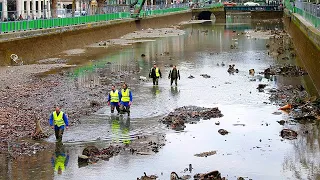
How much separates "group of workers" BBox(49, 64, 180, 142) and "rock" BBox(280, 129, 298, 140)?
6.28 meters

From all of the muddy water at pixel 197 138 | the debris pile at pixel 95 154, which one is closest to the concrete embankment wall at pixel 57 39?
the muddy water at pixel 197 138

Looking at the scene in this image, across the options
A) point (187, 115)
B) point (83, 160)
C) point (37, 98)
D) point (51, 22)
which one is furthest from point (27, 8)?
point (83, 160)

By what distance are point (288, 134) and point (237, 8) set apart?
117 metres

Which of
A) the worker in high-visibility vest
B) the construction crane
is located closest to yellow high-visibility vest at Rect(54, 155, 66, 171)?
Result: the worker in high-visibility vest

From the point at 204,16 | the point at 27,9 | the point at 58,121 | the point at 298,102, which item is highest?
the point at 27,9

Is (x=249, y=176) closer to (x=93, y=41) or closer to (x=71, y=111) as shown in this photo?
(x=71, y=111)

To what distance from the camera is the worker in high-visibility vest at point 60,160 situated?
18.6 meters

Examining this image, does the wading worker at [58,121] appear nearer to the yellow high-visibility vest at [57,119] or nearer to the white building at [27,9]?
the yellow high-visibility vest at [57,119]

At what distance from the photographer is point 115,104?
2630cm

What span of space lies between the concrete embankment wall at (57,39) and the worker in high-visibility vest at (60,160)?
907 inches

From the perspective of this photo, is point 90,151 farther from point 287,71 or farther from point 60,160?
point 287,71

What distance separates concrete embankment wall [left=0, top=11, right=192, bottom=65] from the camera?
44.2 meters

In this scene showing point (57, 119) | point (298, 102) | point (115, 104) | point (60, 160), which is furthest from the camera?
Answer: point (298, 102)

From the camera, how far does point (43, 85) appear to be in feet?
112
